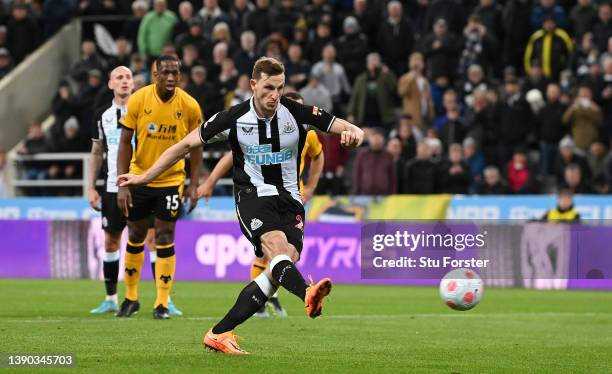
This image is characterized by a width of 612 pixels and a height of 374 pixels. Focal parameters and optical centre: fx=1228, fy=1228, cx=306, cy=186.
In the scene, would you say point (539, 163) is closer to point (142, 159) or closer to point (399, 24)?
point (399, 24)

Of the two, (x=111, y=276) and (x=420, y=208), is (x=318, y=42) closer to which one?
(x=420, y=208)

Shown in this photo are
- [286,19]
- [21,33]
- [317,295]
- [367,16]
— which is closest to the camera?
[317,295]

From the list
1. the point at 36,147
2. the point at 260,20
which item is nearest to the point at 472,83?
the point at 260,20

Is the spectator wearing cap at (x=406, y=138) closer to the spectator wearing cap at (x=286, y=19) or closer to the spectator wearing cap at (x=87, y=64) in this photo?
the spectator wearing cap at (x=286, y=19)

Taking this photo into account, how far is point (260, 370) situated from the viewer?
834 cm

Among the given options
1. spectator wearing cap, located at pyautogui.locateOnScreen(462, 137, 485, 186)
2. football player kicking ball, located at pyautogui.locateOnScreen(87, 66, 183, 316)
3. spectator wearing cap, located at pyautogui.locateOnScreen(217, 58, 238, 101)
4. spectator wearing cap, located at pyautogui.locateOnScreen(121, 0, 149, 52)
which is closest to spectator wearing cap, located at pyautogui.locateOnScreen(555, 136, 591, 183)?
spectator wearing cap, located at pyautogui.locateOnScreen(462, 137, 485, 186)

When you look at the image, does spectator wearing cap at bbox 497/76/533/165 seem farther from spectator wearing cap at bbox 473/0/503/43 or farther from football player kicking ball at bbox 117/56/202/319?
football player kicking ball at bbox 117/56/202/319

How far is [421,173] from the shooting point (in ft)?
73.6

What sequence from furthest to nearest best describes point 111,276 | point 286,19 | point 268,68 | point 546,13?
point 286,19, point 546,13, point 111,276, point 268,68

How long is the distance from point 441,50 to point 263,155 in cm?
1524

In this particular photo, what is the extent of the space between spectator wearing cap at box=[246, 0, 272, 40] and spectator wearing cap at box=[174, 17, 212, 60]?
39.2 inches

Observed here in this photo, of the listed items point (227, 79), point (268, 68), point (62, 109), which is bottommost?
point (268, 68)

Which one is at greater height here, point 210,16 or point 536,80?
point 210,16

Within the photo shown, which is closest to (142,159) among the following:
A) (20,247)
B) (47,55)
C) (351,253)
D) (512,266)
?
(512,266)
